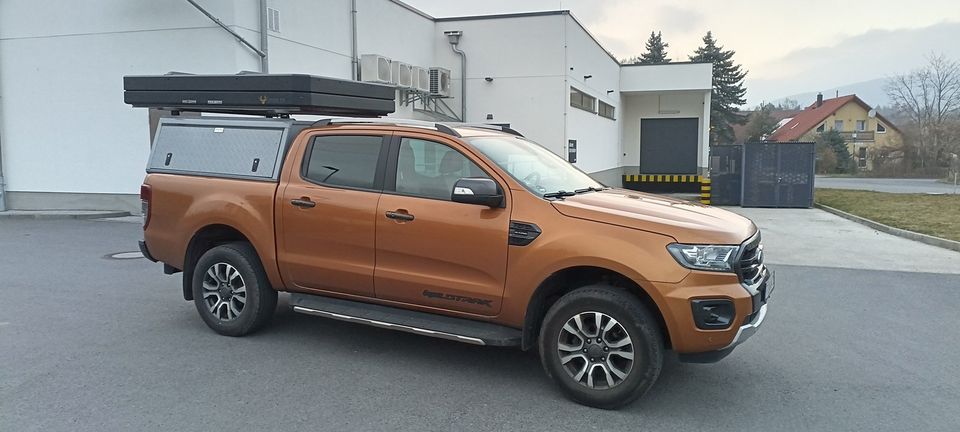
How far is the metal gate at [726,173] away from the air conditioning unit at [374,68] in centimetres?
1142

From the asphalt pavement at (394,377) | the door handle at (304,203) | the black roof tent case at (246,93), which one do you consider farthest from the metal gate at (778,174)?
the door handle at (304,203)

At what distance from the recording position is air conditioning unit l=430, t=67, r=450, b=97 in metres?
19.4

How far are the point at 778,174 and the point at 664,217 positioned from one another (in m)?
18.3

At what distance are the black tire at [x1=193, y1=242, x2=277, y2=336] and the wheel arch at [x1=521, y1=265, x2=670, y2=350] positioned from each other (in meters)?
2.44

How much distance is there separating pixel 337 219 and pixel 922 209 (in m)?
19.2

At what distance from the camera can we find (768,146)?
2102cm

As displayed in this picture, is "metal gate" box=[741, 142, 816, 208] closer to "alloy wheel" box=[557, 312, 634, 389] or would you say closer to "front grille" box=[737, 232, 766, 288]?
"front grille" box=[737, 232, 766, 288]

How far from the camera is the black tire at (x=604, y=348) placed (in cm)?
422

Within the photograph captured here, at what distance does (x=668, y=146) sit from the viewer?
109 ft

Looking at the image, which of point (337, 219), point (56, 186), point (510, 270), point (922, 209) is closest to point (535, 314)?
point (510, 270)

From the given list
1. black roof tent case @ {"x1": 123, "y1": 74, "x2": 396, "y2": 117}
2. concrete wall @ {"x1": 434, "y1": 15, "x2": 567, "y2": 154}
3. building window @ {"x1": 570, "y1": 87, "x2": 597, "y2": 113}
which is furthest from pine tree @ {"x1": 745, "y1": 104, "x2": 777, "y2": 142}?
black roof tent case @ {"x1": 123, "y1": 74, "x2": 396, "y2": 117}

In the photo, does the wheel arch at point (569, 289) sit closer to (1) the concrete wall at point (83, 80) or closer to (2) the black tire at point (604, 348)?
(2) the black tire at point (604, 348)

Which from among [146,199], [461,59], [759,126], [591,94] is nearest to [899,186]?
[591,94]

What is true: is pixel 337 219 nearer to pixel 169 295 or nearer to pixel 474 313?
pixel 474 313
